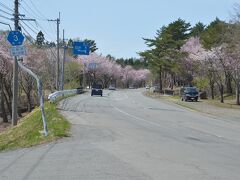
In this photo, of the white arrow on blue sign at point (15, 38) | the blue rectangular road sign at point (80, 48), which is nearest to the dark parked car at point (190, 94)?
the blue rectangular road sign at point (80, 48)

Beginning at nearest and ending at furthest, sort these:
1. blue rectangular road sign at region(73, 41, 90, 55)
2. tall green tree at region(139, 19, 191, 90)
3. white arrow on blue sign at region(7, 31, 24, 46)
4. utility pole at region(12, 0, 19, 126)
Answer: white arrow on blue sign at region(7, 31, 24, 46), utility pole at region(12, 0, 19, 126), blue rectangular road sign at region(73, 41, 90, 55), tall green tree at region(139, 19, 191, 90)

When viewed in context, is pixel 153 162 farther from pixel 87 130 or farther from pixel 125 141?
pixel 87 130

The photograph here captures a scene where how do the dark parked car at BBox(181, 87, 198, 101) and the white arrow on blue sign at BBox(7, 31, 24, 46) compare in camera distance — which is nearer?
the white arrow on blue sign at BBox(7, 31, 24, 46)

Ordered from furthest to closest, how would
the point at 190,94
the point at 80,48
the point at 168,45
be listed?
1. the point at 168,45
2. the point at 190,94
3. the point at 80,48

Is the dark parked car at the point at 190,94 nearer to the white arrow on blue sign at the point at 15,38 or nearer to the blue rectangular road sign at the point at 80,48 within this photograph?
the blue rectangular road sign at the point at 80,48

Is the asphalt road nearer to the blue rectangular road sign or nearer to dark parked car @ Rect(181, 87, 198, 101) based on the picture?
the blue rectangular road sign

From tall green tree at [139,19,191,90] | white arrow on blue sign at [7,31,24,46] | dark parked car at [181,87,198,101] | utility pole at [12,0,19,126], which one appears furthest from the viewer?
tall green tree at [139,19,191,90]

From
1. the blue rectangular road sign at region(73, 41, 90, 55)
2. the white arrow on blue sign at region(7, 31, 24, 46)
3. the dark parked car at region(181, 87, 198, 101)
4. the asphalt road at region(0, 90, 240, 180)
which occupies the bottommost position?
the asphalt road at region(0, 90, 240, 180)

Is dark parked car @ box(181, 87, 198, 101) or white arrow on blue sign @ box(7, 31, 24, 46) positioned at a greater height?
white arrow on blue sign @ box(7, 31, 24, 46)

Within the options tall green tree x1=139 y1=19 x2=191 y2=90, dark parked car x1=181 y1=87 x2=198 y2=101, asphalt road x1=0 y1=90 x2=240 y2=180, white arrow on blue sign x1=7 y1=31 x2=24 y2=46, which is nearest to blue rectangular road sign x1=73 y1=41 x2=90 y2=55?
dark parked car x1=181 y1=87 x2=198 y2=101

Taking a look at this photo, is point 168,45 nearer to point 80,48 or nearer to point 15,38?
point 80,48

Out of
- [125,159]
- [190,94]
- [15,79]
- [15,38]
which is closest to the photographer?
[125,159]

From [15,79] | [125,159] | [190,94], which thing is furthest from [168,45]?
[125,159]

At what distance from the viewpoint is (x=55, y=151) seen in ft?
47.1
